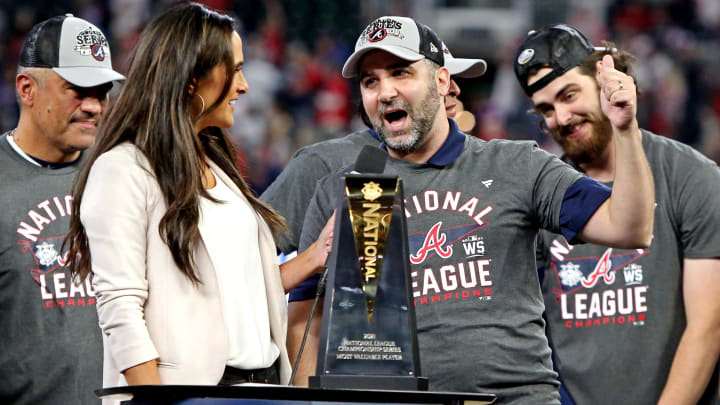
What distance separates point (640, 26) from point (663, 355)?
26.0ft

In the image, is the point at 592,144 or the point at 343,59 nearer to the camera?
the point at 592,144

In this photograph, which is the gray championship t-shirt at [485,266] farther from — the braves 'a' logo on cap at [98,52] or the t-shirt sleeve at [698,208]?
the braves 'a' logo on cap at [98,52]

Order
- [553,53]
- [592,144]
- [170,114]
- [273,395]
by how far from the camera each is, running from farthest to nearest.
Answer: [553,53] < [592,144] < [170,114] < [273,395]

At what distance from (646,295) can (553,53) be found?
1029 mm

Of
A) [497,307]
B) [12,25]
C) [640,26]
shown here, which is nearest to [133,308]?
[497,307]

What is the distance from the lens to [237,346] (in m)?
2.48

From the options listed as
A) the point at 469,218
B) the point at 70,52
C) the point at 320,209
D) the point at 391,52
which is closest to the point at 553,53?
the point at 391,52

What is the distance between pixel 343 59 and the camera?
405 inches

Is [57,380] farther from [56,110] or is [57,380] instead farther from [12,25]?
[12,25]

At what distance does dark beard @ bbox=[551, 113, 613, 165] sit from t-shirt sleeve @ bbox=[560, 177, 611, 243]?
1.04m

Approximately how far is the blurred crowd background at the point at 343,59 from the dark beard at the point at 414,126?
17.2 feet

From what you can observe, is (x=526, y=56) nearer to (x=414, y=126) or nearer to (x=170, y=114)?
(x=414, y=126)

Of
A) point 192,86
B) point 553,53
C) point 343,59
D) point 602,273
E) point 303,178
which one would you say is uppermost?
point 343,59

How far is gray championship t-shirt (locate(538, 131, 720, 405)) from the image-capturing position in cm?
363
